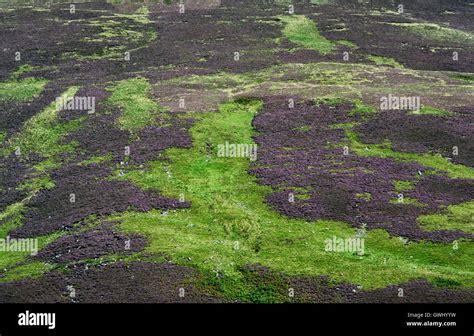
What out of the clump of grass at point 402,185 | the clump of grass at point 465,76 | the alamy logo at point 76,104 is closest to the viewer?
the clump of grass at point 402,185

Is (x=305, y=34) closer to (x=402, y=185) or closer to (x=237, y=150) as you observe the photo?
(x=237, y=150)

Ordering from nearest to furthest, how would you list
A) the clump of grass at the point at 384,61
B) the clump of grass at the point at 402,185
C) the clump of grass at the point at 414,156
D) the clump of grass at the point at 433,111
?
the clump of grass at the point at 402,185 < the clump of grass at the point at 414,156 < the clump of grass at the point at 433,111 < the clump of grass at the point at 384,61

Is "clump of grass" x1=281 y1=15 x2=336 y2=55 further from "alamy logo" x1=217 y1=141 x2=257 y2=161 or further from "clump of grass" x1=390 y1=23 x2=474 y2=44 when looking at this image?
"alamy logo" x1=217 y1=141 x2=257 y2=161

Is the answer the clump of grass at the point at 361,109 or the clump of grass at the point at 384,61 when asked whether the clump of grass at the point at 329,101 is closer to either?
the clump of grass at the point at 361,109

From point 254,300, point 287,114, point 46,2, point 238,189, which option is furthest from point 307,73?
point 46,2

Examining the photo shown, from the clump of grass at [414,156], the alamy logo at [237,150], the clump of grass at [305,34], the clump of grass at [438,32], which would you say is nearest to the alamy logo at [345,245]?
the clump of grass at [414,156]

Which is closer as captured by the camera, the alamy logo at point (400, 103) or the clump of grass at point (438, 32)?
the alamy logo at point (400, 103)
